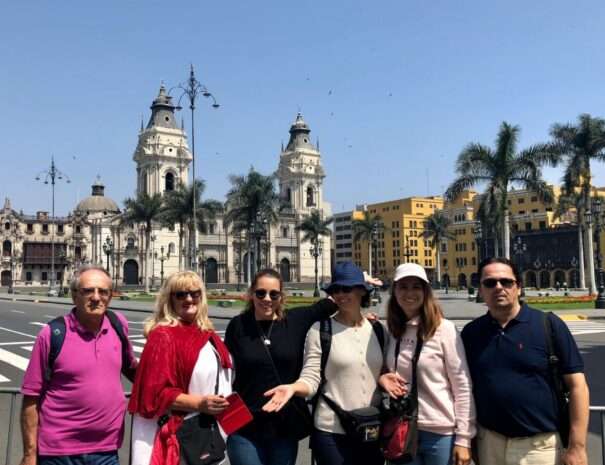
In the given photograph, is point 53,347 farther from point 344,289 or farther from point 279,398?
point 344,289

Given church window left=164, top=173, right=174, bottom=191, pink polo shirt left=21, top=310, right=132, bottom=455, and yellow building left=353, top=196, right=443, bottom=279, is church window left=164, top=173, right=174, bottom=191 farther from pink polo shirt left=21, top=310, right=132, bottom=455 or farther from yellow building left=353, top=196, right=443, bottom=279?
pink polo shirt left=21, top=310, right=132, bottom=455

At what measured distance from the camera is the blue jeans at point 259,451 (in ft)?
12.3

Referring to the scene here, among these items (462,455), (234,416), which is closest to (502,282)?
(462,455)

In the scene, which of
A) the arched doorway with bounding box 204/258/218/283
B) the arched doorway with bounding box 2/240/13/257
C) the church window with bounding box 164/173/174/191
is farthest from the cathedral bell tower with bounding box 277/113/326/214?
the arched doorway with bounding box 2/240/13/257

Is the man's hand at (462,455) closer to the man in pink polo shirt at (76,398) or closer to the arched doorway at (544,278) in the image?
the man in pink polo shirt at (76,398)

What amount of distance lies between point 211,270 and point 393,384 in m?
97.2

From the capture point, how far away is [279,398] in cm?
362

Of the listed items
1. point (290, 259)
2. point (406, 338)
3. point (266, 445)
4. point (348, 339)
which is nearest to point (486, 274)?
point (406, 338)

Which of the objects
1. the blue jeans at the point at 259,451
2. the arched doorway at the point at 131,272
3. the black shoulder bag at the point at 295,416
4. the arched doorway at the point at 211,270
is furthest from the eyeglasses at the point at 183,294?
the arched doorway at the point at 211,270

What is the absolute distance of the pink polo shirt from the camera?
3512mm

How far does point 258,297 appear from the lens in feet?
12.9

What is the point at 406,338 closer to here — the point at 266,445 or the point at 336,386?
the point at 336,386

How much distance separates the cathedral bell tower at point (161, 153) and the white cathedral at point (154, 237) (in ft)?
0.53

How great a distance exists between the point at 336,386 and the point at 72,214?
10759 cm
